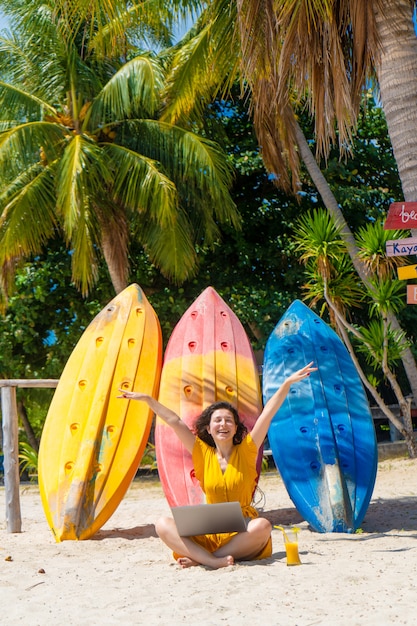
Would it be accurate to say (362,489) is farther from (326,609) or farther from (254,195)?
(254,195)

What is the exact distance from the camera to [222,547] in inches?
181

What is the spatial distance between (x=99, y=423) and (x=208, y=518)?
224cm

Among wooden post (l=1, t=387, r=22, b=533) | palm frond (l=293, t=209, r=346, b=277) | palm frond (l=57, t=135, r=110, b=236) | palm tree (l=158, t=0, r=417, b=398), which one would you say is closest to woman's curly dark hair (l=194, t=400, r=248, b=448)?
wooden post (l=1, t=387, r=22, b=533)

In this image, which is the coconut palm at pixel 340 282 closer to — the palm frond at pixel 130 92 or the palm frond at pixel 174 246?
the palm frond at pixel 174 246

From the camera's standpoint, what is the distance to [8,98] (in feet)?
39.4

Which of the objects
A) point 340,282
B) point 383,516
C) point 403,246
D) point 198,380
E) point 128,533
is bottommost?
point 383,516

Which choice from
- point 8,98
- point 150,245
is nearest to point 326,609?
point 150,245

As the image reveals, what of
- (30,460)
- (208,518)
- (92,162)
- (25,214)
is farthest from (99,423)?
(30,460)

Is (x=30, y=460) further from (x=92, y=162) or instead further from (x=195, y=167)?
(x=195, y=167)

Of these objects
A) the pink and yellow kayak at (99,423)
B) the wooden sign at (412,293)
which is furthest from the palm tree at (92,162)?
the wooden sign at (412,293)

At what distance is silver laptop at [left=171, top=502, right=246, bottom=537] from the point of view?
4.37 m

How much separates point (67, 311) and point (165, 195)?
3.78 metres

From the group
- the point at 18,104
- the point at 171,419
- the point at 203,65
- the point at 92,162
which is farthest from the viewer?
the point at 18,104

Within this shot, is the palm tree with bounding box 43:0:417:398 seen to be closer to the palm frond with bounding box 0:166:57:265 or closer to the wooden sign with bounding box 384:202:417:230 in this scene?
the wooden sign with bounding box 384:202:417:230
